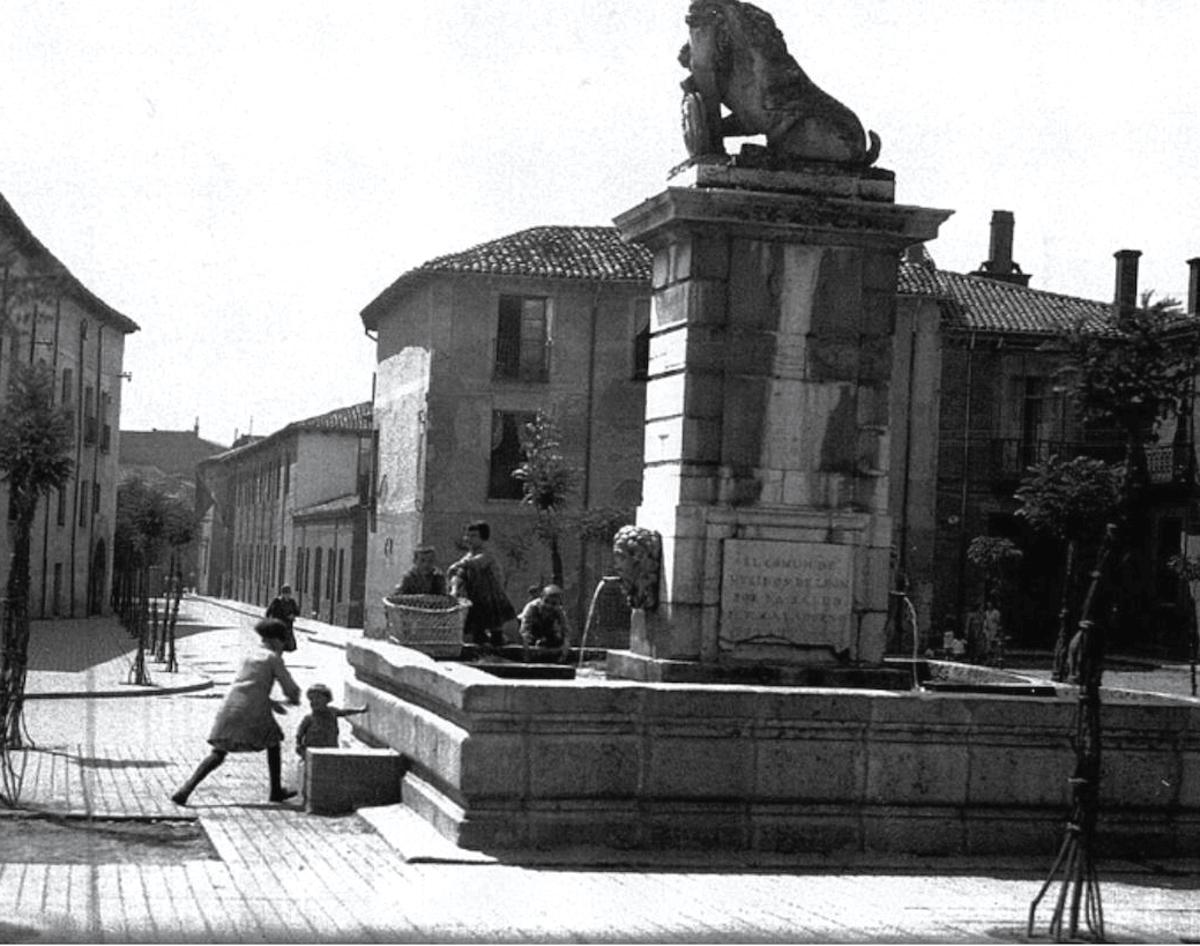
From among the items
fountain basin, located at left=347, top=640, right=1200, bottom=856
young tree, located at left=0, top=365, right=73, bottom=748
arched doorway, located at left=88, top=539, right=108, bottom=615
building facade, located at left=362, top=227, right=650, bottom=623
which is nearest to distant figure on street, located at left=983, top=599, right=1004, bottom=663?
building facade, located at left=362, top=227, right=650, bottom=623

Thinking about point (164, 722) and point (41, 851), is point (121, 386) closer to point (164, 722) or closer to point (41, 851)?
point (164, 722)

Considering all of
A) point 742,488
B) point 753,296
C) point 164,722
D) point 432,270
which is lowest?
point 164,722

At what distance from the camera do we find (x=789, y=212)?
447 inches

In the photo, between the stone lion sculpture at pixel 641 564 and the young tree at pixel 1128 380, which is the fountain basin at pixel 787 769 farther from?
the young tree at pixel 1128 380

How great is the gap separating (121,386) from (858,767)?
51960 mm

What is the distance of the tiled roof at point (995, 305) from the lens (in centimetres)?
4284

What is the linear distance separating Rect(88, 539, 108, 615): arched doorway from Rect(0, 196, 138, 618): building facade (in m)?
0.03

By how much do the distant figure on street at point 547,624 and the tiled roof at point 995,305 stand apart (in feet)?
94.6

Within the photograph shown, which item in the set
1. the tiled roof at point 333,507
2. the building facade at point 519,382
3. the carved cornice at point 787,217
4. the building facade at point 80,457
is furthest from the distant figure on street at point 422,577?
the tiled roof at point 333,507

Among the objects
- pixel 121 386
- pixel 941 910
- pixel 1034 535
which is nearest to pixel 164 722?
pixel 941 910

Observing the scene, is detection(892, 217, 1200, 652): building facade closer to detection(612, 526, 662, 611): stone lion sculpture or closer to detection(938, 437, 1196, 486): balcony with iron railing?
detection(938, 437, 1196, 486): balcony with iron railing

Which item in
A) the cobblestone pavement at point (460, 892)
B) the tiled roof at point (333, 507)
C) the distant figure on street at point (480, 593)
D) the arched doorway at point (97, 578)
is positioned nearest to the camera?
the cobblestone pavement at point (460, 892)

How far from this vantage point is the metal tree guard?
7.84 m

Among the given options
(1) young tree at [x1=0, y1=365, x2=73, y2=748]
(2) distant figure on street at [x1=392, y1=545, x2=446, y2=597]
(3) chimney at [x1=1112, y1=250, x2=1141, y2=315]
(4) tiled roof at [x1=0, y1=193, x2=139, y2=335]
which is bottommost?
(2) distant figure on street at [x1=392, y1=545, x2=446, y2=597]
